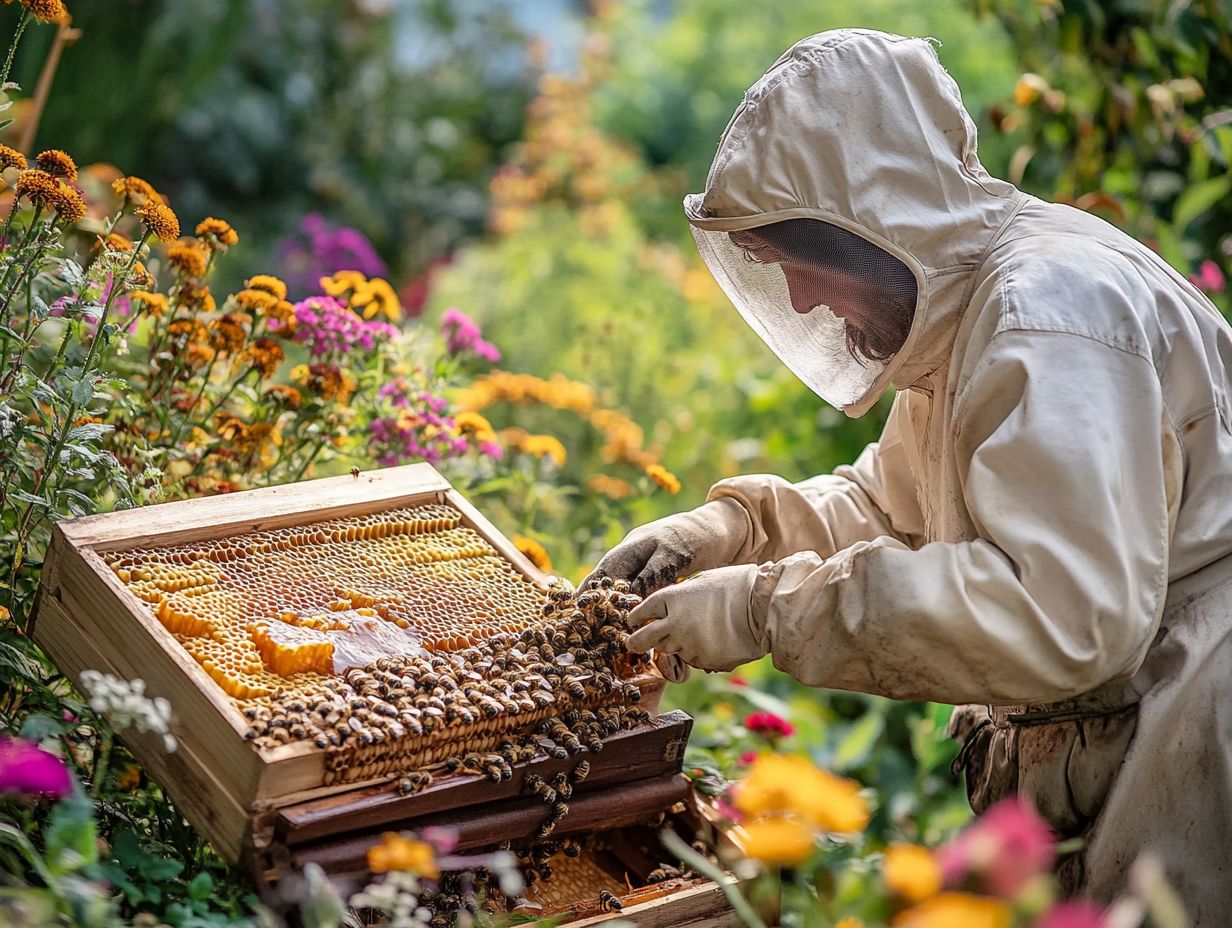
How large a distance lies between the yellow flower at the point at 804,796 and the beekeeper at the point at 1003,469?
0.68m

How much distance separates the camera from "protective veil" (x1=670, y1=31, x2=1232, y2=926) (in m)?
2.12

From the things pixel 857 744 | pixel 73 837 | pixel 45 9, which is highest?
pixel 45 9

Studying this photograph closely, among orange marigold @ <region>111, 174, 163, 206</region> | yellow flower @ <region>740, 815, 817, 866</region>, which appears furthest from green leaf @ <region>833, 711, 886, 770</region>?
yellow flower @ <region>740, 815, 817, 866</region>

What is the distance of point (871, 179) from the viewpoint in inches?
94.6

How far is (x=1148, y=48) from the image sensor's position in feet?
16.4

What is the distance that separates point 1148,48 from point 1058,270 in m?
3.25

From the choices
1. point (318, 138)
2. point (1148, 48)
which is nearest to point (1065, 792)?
point (1148, 48)

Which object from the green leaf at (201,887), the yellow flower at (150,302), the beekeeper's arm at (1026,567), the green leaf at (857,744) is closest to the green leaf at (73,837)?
the green leaf at (201,887)

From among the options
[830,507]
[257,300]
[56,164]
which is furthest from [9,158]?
[830,507]

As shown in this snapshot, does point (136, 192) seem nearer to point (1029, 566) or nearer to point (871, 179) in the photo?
point (871, 179)

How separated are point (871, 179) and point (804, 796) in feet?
4.38

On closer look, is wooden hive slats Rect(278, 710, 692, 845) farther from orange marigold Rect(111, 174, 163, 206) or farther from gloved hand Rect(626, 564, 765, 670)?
orange marigold Rect(111, 174, 163, 206)

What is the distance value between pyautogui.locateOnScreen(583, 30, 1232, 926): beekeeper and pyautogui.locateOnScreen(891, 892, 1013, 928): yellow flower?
0.86 metres

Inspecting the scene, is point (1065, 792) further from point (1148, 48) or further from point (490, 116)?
point (490, 116)
